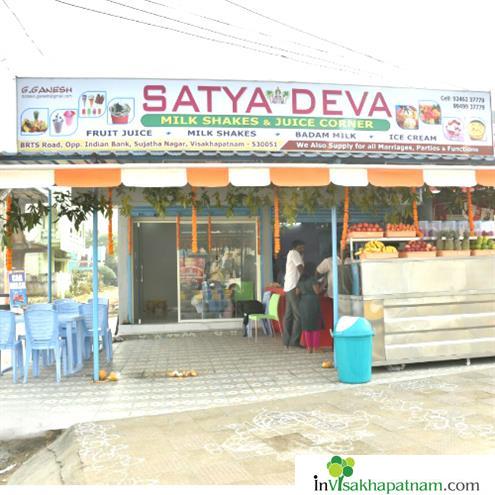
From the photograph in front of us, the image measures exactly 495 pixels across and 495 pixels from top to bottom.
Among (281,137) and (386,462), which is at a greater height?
(281,137)

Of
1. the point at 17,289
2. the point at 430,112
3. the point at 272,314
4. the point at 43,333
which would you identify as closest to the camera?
the point at 43,333

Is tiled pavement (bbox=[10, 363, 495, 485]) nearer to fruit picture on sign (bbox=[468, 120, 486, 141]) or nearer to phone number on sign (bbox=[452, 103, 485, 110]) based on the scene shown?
fruit picture on sign (bbox=[468, 120, 486, 141])

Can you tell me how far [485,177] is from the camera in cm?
727

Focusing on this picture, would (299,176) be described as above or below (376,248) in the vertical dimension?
above

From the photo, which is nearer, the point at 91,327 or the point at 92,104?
the point at 91,327

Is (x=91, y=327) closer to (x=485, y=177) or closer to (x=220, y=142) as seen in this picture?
(x=220, y=142)

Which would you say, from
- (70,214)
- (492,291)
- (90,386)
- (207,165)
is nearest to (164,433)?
(90,386)

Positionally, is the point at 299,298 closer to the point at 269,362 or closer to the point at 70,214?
the point at 269,362

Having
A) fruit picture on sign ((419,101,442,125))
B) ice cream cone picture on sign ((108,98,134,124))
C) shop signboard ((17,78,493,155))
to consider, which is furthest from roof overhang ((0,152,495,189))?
fruit picture on sign ((419,101,442,125))

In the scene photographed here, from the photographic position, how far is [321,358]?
8242 millimetres

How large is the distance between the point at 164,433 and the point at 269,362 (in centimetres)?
350

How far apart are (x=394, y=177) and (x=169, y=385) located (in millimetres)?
3906

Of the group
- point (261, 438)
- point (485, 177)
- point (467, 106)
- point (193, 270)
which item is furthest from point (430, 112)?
point (261, 438)

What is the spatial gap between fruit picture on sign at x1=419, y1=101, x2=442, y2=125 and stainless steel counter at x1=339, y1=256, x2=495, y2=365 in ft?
17.0
